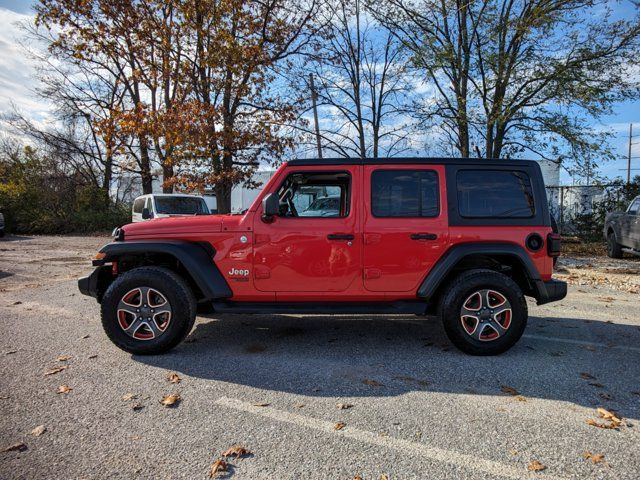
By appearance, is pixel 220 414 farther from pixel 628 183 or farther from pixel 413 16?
pixel 628 183

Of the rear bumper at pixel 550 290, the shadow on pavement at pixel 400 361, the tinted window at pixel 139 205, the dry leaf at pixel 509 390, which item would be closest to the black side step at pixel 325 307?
the shadow on pavement at pixel 400 361

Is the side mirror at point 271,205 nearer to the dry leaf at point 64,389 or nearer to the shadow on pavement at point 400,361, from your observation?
the shadow on pavement at point 400,361

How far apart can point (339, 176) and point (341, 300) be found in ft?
4.08

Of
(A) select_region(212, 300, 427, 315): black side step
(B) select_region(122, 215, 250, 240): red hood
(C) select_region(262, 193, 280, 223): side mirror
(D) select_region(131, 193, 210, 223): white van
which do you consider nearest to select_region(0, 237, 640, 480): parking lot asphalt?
(A) select_region(212, 300, 427, 315): black side step

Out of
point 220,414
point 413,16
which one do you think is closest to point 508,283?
point 220,414

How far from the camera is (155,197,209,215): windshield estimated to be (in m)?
12.0

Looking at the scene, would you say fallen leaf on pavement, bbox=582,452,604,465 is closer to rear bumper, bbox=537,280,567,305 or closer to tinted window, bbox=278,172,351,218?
rear bumper, bbox=537,280,567,305

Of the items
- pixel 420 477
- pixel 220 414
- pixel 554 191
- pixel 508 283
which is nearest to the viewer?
pixel 420 477

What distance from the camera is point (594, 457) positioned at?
246cm

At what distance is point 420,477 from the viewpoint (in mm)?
2277

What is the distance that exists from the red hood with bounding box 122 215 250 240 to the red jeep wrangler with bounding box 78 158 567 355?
1cm

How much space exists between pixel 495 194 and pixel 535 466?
8.73 ft

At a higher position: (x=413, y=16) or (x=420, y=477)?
(x=413, y=16)

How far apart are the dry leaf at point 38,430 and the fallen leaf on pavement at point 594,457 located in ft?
10.8
